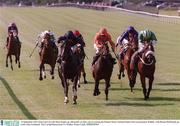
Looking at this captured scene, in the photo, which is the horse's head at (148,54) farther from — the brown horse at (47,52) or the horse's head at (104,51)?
the brown horse at (47,52)

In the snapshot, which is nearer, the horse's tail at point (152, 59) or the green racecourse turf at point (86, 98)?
the green racecourse turf at point (86, 98)

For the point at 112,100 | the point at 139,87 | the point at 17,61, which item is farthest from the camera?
the point at 17,61

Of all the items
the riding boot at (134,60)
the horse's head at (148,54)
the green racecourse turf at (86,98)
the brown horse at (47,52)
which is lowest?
the green racecourse turf at (86,98)

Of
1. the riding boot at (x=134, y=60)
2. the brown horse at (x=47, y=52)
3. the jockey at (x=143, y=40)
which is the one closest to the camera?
the jockey at (x=143, y=40)

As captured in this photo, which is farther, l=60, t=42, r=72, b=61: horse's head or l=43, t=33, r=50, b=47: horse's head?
l=43, t=33, r=50, b=47: horse's head

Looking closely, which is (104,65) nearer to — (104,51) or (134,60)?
(104,51)

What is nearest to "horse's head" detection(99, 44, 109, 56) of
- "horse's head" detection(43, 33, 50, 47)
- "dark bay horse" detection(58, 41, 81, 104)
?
"dark bay horse" detection(58, 41, 81, 104)

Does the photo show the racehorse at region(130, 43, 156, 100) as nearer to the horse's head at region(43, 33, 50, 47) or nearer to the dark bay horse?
the dark bay horse

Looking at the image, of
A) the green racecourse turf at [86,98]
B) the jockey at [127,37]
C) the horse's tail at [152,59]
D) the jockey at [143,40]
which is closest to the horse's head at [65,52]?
the green racecourse turf at [86,98]

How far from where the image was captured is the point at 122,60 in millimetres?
21062

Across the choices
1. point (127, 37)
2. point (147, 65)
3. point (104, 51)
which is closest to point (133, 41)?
point (127, 37)

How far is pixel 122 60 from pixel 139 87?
1.10m

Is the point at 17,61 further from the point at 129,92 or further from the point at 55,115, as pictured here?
the point at 55,115

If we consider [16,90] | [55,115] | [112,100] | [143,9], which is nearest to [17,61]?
[16,90]
